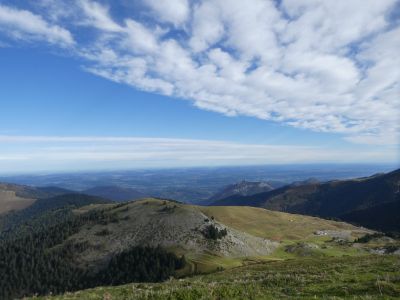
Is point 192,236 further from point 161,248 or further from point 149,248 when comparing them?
point 149,248

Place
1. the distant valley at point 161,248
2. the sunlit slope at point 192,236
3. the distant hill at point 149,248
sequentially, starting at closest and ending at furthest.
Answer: the distant valley at point 161,248
the distant hill at point 149,248
the sunlit slope at point 192,236

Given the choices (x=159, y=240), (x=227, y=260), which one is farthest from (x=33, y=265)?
(x=227, y=260)

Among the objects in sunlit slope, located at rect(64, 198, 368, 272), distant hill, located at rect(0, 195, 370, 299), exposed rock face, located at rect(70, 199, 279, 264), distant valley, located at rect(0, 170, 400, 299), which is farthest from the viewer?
exposed rock face, located at rect(70, 199, 279, 264)

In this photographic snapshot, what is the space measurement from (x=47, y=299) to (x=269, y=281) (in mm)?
15821

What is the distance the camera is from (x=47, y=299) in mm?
26172

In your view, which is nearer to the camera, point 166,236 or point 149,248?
point 149,248

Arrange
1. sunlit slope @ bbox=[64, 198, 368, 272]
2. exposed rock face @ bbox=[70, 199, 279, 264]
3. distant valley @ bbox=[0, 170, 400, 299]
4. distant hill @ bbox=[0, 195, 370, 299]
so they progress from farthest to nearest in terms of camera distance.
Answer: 1. exposed rock face @ bbox=[70, 199, 279, 264]
2. sunlit slope @ bbox=[64, 198, 368, 272]
3. distant hill @ bbox=[0, 195, 370, 299]
4. distant valley @ bbox=[0, 170, 400, 299]

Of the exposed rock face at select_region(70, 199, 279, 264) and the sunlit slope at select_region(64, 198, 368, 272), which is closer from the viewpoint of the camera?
the sunlit slope at select_region(64, 198, 368, 272)

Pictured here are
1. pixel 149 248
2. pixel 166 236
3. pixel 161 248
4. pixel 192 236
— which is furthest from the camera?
pixel 166 236

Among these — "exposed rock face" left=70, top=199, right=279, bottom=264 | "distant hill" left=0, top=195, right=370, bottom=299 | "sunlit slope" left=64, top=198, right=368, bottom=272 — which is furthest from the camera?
"exposed rock face" left=70, top=199, right=279, bottom=264

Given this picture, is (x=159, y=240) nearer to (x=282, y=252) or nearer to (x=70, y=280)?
(x=70, y=280)

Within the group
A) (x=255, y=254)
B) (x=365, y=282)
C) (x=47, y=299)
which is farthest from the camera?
(x=255, y=254)

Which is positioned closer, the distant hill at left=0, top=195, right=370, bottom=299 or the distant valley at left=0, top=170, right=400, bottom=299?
the distant valley at left=0, top=170, right=400, bottom=299

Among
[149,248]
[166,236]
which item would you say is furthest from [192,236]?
[149,248]
